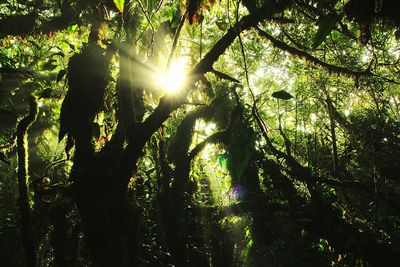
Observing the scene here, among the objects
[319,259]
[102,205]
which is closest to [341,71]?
[319,259]

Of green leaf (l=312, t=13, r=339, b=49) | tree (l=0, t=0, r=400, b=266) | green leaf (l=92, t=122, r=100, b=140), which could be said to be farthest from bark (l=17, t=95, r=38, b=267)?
green leaf (l=312, t=13, r=339, b=49)

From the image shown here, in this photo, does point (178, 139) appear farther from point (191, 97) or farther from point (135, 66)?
point (135, 66)

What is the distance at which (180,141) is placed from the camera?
380 inches

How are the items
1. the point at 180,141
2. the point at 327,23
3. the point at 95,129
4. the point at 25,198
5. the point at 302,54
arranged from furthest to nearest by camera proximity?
the point at 180,141, the point at 302,54, the point at 95,129, the point at 25,198, the point at 327,23

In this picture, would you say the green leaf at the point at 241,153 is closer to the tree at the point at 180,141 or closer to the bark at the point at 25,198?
the tree at the point at 180,141

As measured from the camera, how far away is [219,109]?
9516mm

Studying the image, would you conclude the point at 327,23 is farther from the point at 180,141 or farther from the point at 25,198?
the point at 180,141

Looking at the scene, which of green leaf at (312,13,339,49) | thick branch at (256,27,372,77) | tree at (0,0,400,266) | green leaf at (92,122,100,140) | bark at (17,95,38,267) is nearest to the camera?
green leaf at (312,13,339,49)

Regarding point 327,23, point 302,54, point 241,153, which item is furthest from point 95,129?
point 327,23

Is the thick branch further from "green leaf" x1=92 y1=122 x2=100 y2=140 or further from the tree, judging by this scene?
"green leaf" x1=92 y1=122 x2=100 y2=140

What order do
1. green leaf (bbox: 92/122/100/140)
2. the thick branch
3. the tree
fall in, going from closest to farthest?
the tree < green leaf (bbox: 92/122/100/140) < the thick branch

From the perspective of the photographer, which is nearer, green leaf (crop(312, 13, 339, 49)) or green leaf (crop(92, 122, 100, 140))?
green leaf (crop(312, 13, 339, 49))

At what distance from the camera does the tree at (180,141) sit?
5.44 m

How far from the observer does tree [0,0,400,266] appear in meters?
5.44
